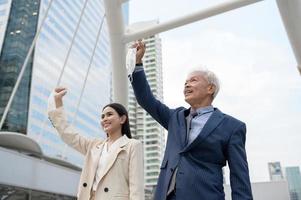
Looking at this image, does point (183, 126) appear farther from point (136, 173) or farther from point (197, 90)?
point (136, 173)

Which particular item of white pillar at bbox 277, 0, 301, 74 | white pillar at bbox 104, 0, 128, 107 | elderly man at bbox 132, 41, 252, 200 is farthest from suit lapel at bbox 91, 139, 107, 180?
white pillar at bbox 277, 0, 301, 74

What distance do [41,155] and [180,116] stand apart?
5.21 metres

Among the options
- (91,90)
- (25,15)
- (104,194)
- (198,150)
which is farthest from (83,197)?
(91,90)

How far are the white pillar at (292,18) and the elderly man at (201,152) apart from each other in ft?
11.0

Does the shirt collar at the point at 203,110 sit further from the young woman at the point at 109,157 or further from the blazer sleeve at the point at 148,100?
the young woman at the point at 109,157

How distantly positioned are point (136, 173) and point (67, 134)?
52cm

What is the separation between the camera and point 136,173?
2.04m

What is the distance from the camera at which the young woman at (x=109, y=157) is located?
2.00 metres

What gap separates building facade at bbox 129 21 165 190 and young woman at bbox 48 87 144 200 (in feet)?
0.56

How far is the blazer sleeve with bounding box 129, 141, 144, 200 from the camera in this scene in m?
1.97

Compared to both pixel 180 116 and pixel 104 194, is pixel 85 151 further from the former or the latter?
pixel 180 116

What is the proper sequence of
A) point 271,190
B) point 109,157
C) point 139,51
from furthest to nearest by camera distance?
point 271,190 < point 109,157 < point 139,51

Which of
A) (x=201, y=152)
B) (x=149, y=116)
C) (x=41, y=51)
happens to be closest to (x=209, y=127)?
(x=201, y=152)

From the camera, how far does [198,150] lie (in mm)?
1632
